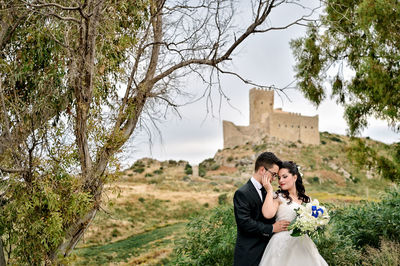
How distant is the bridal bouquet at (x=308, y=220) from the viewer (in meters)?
3.76

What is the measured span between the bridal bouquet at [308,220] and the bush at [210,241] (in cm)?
261

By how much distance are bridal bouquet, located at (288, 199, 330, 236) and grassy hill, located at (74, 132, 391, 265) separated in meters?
3.27

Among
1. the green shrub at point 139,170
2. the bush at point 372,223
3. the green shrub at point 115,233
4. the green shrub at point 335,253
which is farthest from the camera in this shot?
the green shrub at point 139,170

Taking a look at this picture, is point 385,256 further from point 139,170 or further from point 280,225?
point 139,170

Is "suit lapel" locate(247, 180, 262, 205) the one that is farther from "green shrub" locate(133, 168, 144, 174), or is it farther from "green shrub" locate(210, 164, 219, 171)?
"green shrub" locate(210, 164, 219, 171)

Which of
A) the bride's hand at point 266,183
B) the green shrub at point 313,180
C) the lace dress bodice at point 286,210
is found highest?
the bride's hand at point 266,183

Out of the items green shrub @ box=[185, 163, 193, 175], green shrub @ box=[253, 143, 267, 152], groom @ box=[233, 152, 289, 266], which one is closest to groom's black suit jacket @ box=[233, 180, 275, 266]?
groom @ box=[233, 152, 289, 266]

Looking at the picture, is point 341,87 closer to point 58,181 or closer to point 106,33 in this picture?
point 106,33

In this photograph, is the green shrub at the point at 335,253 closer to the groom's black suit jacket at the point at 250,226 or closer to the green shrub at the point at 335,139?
the groom's black suit jacket at the point at 250,226

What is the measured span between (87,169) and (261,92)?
223 ft

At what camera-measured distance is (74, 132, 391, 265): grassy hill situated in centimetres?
1334

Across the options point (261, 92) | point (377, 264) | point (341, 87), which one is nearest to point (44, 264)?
point (377, 264)

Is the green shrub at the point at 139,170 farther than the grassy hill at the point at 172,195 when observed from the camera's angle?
Yes

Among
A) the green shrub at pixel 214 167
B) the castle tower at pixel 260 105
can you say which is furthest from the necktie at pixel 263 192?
the castle tower at pixel 260 105
